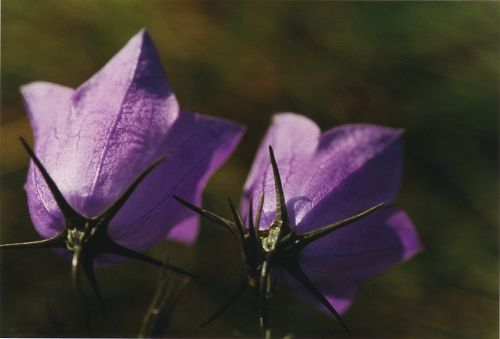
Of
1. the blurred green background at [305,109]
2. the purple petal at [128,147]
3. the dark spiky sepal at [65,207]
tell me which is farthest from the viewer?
the blurred green background at [305,109]

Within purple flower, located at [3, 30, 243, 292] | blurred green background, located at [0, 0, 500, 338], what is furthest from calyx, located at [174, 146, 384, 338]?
blurred green background, located at [0, 0, 500, 338]

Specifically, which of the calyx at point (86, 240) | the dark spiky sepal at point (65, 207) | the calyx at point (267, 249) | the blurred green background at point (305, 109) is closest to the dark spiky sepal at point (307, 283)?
the calyx at point (267, 249)

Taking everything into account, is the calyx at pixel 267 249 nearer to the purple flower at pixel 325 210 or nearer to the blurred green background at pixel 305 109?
the purple flower at pixel 325 210

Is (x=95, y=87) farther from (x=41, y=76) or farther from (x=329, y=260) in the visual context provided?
(x=41, y=76)

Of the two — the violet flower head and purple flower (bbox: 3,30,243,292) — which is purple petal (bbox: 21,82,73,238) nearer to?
purple flower (bbox: 3,30,243,292)

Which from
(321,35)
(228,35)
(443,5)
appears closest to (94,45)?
(228,35)

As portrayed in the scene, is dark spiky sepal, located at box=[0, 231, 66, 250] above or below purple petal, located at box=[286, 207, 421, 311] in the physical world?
above

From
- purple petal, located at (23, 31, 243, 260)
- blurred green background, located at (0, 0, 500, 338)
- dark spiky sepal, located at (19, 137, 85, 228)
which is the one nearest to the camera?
dark spiky sepal, located at (19, 137, 85, 228)
